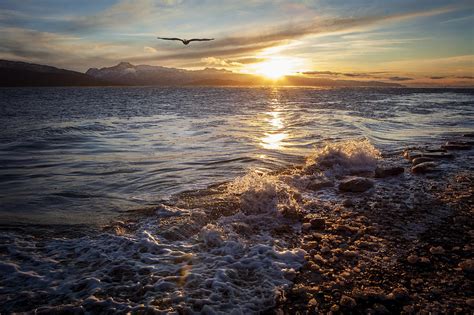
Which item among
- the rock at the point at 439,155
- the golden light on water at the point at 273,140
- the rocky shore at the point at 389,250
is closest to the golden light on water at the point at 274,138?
the golden light on water at the point at 273,140

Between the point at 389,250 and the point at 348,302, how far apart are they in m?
2.03

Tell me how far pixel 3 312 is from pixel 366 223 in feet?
22.7

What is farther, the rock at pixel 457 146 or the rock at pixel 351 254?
the rock at pixel 457 146

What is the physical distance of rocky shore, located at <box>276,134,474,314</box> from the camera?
479cm

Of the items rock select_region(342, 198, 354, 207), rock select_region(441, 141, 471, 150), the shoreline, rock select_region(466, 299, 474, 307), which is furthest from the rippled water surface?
rock select_region(466, 299, 474, 307)

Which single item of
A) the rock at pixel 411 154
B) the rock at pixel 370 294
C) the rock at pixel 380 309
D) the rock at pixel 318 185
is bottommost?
the rock at pixel 380 309

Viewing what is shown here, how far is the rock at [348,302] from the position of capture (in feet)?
15.4

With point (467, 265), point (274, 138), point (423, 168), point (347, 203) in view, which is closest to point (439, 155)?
point (423, 168)

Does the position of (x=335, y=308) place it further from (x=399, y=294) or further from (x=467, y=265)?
(x=467, y=265)

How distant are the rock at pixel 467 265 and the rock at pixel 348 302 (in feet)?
7.32

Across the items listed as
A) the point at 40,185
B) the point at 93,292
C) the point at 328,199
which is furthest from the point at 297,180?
the point at 40,185

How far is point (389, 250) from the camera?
20.7ft

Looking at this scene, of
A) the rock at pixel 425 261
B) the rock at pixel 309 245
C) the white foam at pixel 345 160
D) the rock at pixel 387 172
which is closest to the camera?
the rock at pixel 425 261

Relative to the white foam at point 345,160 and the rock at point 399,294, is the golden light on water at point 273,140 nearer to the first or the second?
the white foam at point 345,160
